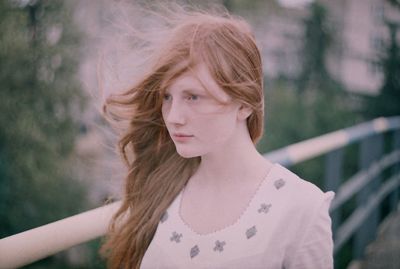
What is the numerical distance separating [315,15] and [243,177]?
27521 mm

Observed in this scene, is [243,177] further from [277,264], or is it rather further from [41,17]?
[41,17]

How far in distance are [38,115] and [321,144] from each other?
57.7 feet

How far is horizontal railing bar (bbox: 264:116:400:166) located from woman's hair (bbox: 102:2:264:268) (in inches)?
19.1

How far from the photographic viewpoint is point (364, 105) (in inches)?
878

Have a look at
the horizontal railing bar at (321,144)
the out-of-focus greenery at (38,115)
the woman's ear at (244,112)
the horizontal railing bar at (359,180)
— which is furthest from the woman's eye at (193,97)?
the out-of-focus greenery at (38,115)

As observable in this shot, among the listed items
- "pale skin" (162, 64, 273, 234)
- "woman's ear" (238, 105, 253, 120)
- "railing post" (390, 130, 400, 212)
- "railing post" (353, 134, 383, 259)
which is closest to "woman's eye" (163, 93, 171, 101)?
"pale skin" (162, 64, 273, 234)

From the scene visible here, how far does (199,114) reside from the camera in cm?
114

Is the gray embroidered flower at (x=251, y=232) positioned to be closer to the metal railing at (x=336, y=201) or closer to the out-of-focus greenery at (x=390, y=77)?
the metal railing at (x=336, y=201)

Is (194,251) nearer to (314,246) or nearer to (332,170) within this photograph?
(314,246)

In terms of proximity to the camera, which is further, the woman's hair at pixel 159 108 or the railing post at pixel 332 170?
the railing post at pixel 332 170

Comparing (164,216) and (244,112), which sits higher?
(244,112)

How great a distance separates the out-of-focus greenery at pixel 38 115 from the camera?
1742 centimetres

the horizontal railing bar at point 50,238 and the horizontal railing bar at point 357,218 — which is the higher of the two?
the horizontal railing bar at point 50,238

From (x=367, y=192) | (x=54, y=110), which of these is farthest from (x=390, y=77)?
(x=367, y=192)
